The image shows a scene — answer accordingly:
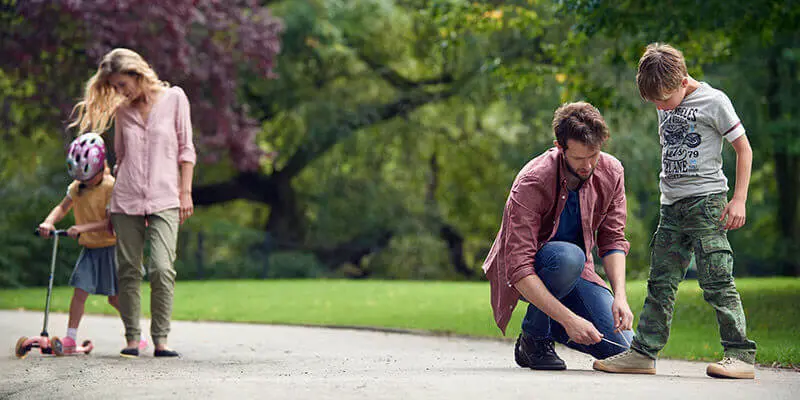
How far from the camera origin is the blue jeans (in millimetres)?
5602

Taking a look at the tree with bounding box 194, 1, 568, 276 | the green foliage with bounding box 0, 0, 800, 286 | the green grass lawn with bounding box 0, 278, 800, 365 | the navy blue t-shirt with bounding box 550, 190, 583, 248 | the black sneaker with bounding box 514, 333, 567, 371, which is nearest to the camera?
the navy blue t-shirt with bounding box 550, 190, 583, 248

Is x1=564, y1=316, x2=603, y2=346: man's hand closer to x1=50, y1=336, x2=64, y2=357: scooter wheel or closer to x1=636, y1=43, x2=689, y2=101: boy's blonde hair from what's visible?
x1=636, y1=43, x2=689, y2=101: boy's blonde hair

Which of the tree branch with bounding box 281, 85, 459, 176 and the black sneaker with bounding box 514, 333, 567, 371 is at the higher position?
the tree branch with bounding box 281, 85, 459, 176

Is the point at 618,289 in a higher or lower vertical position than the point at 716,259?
lower

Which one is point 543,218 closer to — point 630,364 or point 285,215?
point 630,364

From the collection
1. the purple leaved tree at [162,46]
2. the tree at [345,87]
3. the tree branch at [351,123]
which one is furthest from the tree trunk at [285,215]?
the purple leaved tree at [162,46]

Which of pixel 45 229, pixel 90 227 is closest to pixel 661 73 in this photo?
pixel 90 227

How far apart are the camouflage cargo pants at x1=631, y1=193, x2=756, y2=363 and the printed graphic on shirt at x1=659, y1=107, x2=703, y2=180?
0.53ft

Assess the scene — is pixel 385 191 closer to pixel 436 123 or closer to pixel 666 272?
pixel 436 123

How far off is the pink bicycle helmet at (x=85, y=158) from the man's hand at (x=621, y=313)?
14.1 feet

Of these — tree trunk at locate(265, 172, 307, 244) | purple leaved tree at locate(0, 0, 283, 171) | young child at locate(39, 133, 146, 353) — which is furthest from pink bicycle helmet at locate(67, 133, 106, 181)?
tree trunk at locate(265, 172, 307, 244)

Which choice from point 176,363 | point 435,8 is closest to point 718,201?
point 176,363

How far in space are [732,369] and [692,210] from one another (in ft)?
2.72

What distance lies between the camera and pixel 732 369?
5.40 metres
